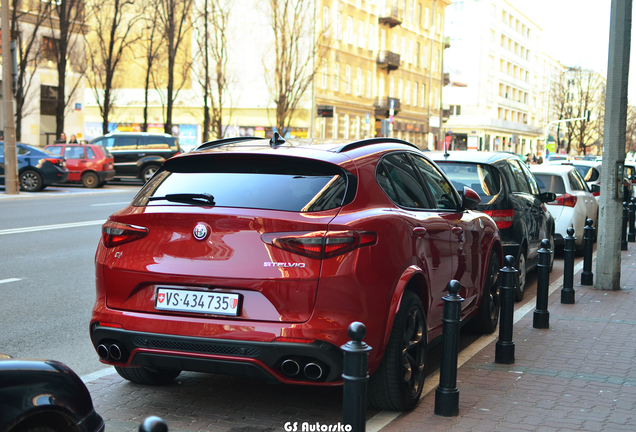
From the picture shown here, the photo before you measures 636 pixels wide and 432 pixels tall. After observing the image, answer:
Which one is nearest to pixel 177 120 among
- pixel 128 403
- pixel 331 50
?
pixel 331 50

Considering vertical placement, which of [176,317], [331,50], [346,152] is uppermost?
[331,50]

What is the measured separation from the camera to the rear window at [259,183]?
4.31 m

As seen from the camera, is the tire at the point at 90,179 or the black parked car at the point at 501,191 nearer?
the black parked car at the point at 501,191

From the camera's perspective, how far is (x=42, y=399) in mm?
2787

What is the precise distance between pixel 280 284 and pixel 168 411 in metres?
1.29

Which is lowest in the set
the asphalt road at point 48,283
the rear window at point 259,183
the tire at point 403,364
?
the asphalt road at point 48,283

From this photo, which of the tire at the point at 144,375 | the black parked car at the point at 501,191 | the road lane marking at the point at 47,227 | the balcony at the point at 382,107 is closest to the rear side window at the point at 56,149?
the road lane marking at the point at 47,227

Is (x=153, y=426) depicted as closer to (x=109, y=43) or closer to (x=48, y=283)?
(x=48, y=283)

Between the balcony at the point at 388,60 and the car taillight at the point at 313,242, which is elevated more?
the balcony at the point at 388,60

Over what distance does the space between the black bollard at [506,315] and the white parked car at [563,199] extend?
725cm

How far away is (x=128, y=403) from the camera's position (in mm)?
4852

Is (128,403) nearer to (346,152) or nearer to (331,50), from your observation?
(346,152)

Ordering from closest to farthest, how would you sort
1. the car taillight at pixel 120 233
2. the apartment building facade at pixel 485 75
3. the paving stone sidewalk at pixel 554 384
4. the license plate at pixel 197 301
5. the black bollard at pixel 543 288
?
the license plate at pixel 197 301, the car taillight at pixel 120 233, the paving stone sidewalk at pixel 554 384, the black bollard at pixel 543 288, the apartment building facade at pixel 485 75

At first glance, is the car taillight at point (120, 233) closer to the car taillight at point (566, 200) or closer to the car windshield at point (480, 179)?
the car windshield at point (480, 179)
